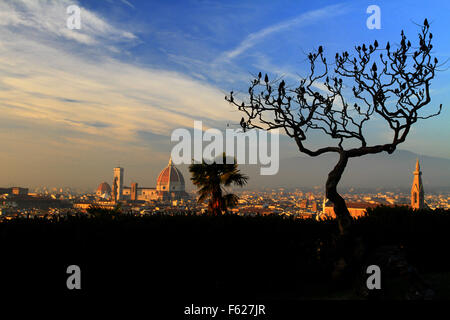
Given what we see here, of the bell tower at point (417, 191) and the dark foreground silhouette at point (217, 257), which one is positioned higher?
the bell tower at point (417, 191)

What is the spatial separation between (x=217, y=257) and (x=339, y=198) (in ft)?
11.4

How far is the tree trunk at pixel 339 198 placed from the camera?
31.2ft

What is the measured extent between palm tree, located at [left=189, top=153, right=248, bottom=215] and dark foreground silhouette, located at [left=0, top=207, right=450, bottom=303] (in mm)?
10522

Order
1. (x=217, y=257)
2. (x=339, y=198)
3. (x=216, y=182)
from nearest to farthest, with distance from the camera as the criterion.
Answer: (x=217, y=257), (x=339, y=198), (x=216, y=182)

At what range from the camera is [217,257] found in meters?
9.36

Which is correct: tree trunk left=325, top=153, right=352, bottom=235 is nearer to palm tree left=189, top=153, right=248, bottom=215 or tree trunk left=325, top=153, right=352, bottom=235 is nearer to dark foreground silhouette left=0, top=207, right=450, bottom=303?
dark foreground silhouette left=0, top=207, right=450, bottom=303

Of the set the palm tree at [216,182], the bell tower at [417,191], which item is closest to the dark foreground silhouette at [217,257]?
the palm tree at [216,182]

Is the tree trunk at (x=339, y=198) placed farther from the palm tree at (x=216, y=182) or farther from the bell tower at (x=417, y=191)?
the bell tower at (x=417, y=191)

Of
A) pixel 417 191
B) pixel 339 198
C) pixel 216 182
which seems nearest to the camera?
pixel 339 198

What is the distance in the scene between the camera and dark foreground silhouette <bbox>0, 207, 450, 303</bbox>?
760cm

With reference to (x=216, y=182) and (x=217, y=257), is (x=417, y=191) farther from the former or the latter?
(x=217, y=257)

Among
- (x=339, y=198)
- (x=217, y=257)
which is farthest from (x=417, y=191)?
(x=217, y=257)

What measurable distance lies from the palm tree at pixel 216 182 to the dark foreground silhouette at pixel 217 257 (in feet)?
34.5
